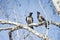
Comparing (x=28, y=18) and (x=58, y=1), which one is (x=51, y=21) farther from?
(x=58, y=1)

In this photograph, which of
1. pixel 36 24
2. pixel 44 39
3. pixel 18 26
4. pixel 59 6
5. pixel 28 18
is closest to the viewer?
pixel 44 39

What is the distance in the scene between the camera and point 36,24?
21.9 ft

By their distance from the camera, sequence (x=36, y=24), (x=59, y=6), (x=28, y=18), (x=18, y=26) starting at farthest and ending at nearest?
1. (x=59, y=6)
2. (x=28, y=18)
3. (x=36, y=24)
4. (x=18, y=26)

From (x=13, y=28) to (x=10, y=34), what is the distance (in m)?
0.39

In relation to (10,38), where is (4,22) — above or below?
above

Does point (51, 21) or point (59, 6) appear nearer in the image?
point (51, 21)

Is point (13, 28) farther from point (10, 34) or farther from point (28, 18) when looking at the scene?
point (28, 18)

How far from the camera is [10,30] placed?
6.49 m

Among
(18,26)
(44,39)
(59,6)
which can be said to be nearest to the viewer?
(44,39)

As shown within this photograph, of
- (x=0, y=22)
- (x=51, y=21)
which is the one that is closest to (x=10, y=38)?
(x=0, y=22)

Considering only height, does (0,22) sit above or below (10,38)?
above

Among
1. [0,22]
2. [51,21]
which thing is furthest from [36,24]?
[0,22]

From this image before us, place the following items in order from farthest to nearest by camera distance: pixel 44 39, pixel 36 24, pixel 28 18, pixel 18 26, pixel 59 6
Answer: pixel 59 6 < pixel 28 18 < pixel 36 24 < pixel 18 26 < pixel 44 39

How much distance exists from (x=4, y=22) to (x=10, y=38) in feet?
1.86
